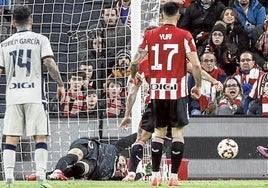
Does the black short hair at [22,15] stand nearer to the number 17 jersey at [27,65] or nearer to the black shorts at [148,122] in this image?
the number 17 jersey at [27,65]

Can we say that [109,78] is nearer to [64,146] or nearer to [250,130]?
[64,146]

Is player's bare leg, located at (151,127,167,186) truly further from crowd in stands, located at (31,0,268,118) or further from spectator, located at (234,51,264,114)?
spectator, located at (234,51,264,114)

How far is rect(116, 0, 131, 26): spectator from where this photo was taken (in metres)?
19.2

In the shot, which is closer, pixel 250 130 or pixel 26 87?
pixel 26 87

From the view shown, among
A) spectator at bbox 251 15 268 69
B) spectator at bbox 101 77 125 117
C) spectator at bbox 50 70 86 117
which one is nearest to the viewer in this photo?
spectator at bbox 101 77 125 117

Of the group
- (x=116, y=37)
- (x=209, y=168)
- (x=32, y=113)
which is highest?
(x=116, y=37)

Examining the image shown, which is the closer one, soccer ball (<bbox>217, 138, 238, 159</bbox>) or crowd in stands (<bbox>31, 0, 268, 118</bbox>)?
soccer ball (<bbox>217, 138, 238, 159</bbox>)

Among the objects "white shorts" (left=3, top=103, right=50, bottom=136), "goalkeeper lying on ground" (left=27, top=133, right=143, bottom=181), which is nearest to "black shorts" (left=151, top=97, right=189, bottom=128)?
"white shorts" (left=3, top=103, right=50, bottom=136)

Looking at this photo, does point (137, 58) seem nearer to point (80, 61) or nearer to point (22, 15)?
point (22, 15)

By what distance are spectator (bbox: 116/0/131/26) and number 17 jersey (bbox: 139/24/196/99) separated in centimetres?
568

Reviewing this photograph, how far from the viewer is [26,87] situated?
40.9 ft

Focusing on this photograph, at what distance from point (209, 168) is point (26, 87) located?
566cm

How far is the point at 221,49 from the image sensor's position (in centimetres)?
1997

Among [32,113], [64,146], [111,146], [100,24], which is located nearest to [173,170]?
[32,113]
